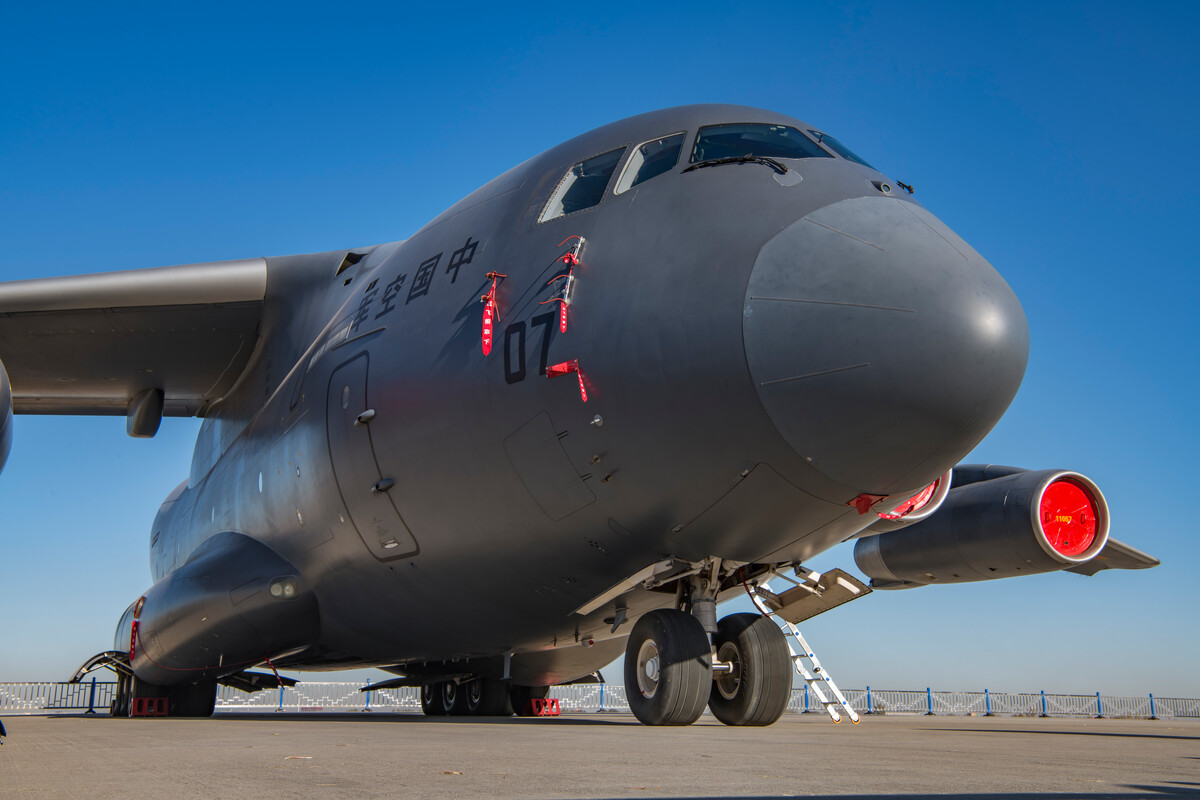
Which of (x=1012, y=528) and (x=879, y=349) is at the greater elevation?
(x=879, y=349)

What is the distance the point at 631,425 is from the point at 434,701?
828 cm

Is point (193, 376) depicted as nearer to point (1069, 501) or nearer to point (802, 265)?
point (802, 265)

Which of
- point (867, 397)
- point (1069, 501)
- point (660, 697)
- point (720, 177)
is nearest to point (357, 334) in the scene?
point (720, 177)

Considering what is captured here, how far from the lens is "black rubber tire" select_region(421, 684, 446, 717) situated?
1218 cm

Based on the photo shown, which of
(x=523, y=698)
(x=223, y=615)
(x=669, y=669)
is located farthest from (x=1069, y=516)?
(x=223, y=615)

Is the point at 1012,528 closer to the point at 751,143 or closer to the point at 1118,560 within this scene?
the point at 1118,560

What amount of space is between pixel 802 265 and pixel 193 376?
8.21 metres

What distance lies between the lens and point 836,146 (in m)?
6.25

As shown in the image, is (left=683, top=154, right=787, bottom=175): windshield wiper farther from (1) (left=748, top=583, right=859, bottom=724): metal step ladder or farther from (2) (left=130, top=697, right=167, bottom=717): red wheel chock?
(2) (left=130, top=697, right=167, bottom=717): red wheel chock

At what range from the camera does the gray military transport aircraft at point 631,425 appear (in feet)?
15.7

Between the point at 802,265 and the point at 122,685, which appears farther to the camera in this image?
the point at 122,685

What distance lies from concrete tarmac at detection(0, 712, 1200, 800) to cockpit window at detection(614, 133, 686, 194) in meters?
3.14

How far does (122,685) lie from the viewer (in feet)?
36.7

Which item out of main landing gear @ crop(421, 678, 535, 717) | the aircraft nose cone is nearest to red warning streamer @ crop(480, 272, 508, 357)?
the aircraft nose cone
